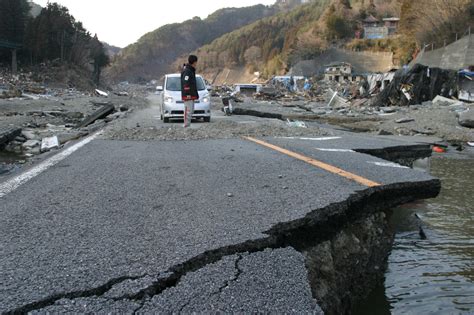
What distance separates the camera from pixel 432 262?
4.75m

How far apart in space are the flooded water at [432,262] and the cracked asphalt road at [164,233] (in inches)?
35.3

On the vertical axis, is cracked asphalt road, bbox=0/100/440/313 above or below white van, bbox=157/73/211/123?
below

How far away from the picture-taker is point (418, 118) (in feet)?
60.4

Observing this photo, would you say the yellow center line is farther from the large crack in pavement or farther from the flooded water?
the flooded water

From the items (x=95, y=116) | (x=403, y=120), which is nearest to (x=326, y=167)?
(x=95, y=116)

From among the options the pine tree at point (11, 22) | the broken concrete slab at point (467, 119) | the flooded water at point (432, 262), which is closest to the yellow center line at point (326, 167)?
the flooded water at point (432, 262)

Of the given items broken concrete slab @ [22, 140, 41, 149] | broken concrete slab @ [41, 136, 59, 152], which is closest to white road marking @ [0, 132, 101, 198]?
broken concrete slab @ [41, 136, 59, 152]

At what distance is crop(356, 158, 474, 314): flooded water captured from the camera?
383 centimetres

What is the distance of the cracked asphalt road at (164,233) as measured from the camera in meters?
2.23

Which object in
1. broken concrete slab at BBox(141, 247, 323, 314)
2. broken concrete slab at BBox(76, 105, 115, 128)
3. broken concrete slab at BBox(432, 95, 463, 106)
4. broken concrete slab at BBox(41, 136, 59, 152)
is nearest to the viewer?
broken concrete slab at BBox(141, 247, 323, 314)

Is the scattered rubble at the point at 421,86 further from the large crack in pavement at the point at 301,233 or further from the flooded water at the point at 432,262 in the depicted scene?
the large crack in pavement at the point at 301,233

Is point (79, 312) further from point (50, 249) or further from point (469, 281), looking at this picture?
point (469, 281)

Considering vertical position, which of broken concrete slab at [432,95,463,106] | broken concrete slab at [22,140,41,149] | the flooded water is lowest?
the flooded water

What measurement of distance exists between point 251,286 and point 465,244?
390cm
